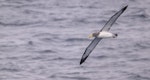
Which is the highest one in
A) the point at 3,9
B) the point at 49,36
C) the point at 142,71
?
the point at 3,9

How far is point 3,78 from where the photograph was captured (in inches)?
677

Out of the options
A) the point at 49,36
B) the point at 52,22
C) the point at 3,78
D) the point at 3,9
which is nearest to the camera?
the point at 3,78

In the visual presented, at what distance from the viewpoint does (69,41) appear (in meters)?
19.7

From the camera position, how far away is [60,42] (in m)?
19.5

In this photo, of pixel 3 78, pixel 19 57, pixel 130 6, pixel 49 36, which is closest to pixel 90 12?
pixel 130 6

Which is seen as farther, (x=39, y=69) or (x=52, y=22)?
(x=52, y=22)

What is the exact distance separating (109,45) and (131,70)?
85.2 inches

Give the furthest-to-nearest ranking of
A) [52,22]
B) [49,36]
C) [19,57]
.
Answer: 1. [52,22]
2. [49,36]
3. [19,57]

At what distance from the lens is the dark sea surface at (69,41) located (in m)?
17.6

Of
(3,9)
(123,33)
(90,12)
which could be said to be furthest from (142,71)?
(3,9)

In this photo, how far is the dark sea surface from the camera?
691 inches

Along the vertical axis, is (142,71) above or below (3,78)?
below

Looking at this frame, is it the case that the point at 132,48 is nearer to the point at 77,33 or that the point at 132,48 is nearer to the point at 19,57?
the point at 77,33

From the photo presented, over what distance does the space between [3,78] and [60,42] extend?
3222mm
